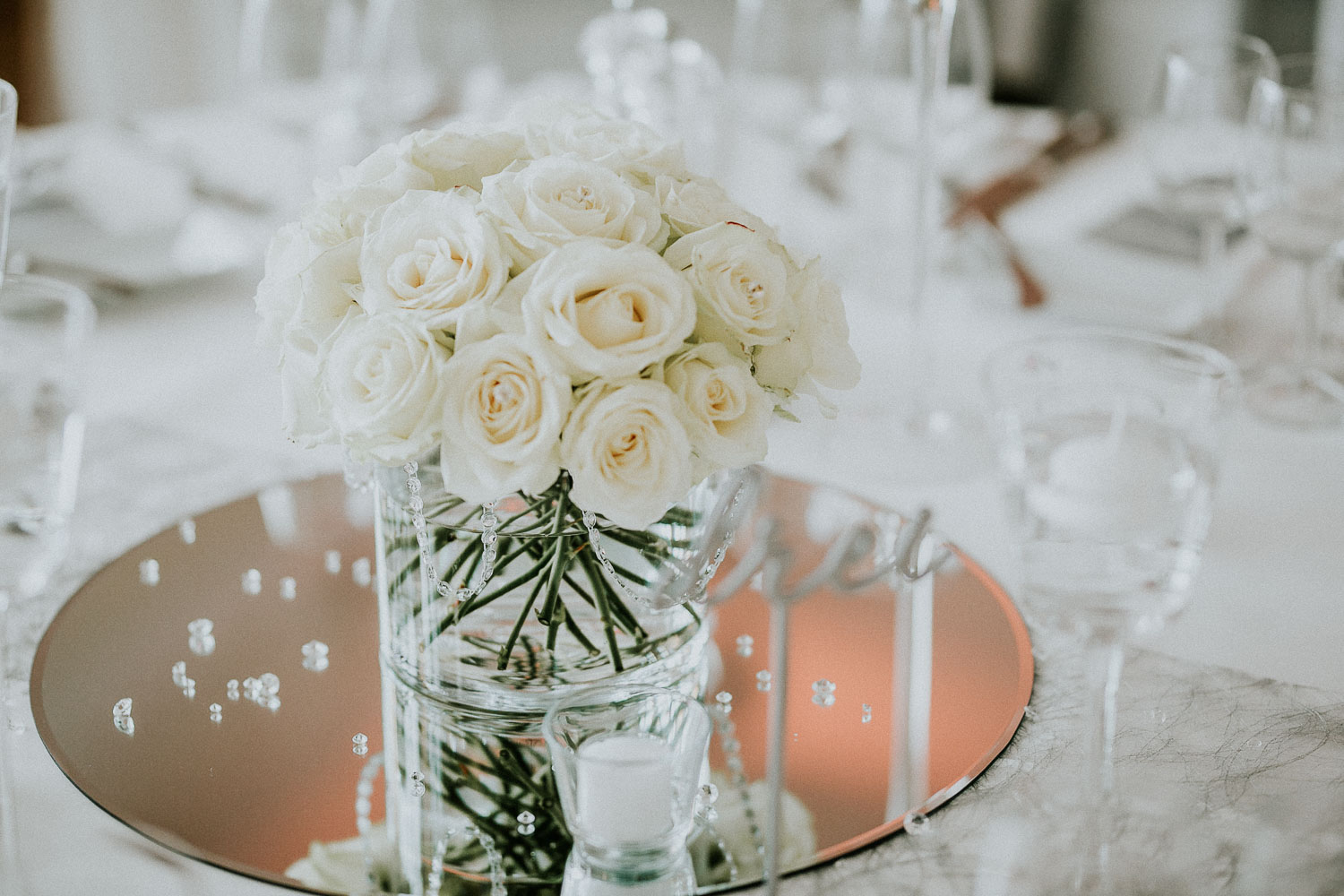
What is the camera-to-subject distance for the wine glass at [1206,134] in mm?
1210

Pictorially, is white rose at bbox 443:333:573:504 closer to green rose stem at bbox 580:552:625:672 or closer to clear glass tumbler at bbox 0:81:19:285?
green rose stem at bbox 580:552:625:672

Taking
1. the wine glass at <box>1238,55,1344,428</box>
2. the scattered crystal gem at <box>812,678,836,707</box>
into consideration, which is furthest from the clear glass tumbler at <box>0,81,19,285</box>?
the wine glass at <box>1238,55,1344,428</box>

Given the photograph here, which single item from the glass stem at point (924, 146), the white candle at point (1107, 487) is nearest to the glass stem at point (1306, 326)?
the glass stem at point (924, 146)

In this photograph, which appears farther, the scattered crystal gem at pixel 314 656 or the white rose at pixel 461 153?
the scattered crystal gem at pixel 314 656

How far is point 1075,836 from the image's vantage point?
0.66m

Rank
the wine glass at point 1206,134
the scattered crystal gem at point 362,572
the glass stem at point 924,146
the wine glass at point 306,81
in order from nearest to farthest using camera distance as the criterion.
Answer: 1. the scattered crystal gem at point 362,572
2. the glass stem at point 924,146
3. the wine glass at point 1206,134
4. the wine glass at point 306,81

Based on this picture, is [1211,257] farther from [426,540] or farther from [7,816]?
[7,816]

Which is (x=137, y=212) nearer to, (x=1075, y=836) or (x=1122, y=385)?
(x=1122, y=385)

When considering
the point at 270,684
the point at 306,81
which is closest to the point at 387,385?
the point at 270,684

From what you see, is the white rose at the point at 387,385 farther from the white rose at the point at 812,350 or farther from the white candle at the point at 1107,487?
the white candle at the point at 1107,487

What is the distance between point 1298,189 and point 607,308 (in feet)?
2.59

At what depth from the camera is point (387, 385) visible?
0.60 meters

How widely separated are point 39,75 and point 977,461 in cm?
320

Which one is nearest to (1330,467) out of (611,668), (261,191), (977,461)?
(977,461)
